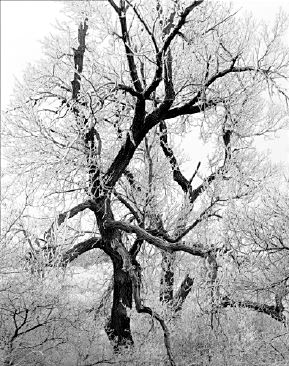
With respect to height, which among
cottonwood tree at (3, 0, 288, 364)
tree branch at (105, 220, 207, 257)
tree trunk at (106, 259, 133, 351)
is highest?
cottonwood tree at (3, 0, 288, 364)

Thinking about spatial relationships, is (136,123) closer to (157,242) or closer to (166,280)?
(157,242)

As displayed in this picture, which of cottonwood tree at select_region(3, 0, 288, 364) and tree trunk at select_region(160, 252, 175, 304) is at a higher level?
cottonwood tree at select_region(3, 0, 288, 364)

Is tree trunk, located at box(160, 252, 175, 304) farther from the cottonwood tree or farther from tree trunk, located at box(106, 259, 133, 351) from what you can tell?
tree trunk, located at box(106, 259, 133, 351)

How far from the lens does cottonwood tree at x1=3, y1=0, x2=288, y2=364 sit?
7703mm

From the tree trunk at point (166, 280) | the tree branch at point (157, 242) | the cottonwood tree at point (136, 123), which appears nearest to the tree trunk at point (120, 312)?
the cottonwood tree at point (136, 123)

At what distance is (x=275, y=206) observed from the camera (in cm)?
1150

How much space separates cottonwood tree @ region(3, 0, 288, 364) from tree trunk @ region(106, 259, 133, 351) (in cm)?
2

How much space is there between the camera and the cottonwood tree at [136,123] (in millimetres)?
7703

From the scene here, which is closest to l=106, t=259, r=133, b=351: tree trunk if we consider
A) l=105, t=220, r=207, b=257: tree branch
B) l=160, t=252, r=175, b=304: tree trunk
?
l=105, t=220, r=207, b=257: tree branch

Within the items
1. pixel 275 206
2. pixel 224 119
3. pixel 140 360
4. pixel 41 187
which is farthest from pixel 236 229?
pixel 41 187

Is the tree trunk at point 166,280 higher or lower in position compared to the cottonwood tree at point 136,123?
lower

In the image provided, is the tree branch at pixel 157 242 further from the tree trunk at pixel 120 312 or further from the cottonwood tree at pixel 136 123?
the tree trunk at pixel 120 312

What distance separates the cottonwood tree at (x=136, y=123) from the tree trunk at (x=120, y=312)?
2 centimetres

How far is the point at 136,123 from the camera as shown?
26.3 feet
